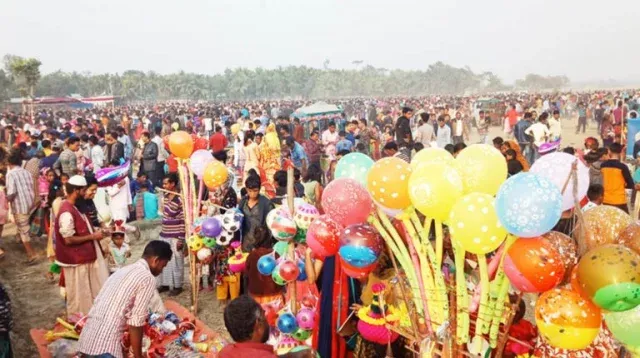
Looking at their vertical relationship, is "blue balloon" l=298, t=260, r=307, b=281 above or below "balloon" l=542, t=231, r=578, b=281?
below

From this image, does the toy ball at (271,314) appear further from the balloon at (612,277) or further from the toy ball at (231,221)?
the balloon at (612,277)

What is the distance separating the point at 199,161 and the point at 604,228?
409 centimetres

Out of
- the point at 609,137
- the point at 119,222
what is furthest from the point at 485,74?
the point at 119,222

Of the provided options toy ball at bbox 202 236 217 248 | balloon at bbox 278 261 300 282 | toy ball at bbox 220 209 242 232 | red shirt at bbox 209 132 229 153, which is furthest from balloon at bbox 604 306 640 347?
red shirt at bbox 209 132 229 153

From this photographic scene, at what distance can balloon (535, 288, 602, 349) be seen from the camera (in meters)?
2.30

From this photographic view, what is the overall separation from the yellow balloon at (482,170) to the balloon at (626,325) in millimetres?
843

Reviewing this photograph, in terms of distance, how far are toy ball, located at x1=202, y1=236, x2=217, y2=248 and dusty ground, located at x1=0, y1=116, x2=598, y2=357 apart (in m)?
0.88

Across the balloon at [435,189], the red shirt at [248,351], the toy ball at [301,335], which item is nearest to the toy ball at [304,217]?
the toy ball at [301,335]

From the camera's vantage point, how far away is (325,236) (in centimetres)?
345

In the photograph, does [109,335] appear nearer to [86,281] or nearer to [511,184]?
[86,281]

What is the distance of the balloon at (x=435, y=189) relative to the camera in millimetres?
2633

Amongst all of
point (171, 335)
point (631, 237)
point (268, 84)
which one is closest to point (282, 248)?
point (171, 335)

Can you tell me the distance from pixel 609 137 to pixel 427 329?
532 inches

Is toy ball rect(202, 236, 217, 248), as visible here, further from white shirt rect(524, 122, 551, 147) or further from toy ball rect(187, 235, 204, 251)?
white shirt rect(524, 122, 551, 147)
